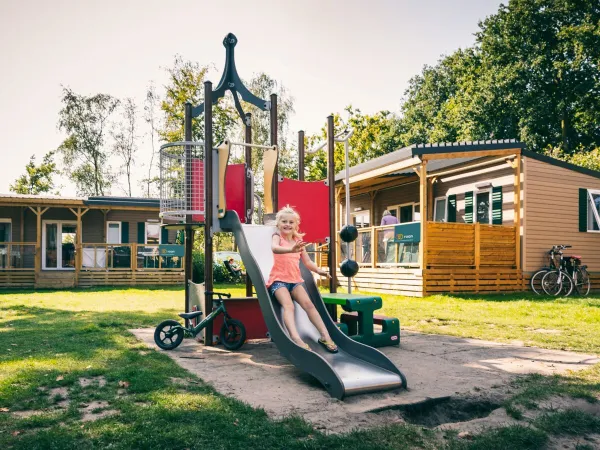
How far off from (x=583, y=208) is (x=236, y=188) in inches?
507

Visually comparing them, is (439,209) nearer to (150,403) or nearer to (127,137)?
(150,403)

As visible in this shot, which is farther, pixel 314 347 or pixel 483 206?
pixel 483 206

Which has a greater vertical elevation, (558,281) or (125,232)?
(125,232)

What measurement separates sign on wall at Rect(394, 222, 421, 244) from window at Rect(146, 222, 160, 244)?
1517cm

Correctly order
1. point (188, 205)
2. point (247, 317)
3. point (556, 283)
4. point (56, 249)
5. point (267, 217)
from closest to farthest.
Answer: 1. point (247, 317)
2. point (188, 205)
3. point (267, 217)
4. point (556, 283)
5. point (56, 249)

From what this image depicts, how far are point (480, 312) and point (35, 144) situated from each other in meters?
41.0

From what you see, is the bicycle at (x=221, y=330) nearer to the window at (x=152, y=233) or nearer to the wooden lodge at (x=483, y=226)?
the wooden lodge at (x=483, y=226)

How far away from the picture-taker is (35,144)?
4216cm

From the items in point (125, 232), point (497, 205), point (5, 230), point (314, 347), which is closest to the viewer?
point (314, 347)

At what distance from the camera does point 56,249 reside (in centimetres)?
2508

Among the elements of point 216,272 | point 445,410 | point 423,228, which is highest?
point 423,228

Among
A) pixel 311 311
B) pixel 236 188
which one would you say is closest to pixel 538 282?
pixel 236 188

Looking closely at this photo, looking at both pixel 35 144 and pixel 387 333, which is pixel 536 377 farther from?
pixel 35 144

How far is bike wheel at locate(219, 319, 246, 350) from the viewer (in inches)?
256
